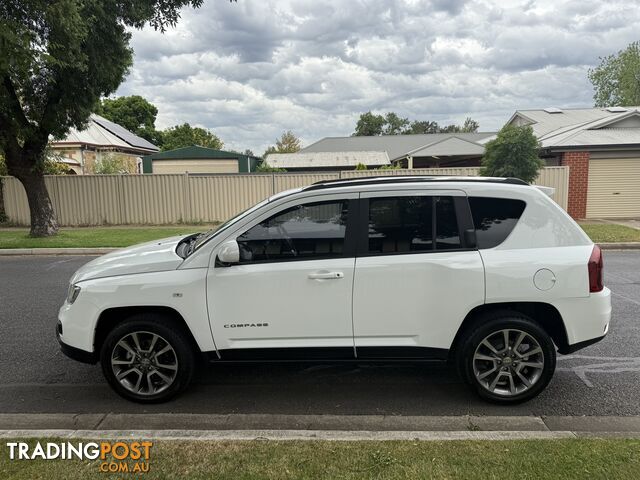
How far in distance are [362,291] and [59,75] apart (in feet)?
40.3

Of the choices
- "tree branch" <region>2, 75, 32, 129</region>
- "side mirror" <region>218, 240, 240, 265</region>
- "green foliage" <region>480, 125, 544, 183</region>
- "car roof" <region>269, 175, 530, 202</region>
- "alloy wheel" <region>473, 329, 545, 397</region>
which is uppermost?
"tree branch" <region>2, 75, 32, 129</region>

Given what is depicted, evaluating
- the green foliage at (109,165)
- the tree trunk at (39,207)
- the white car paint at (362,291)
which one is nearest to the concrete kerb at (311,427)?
the white car paint at (362,291)

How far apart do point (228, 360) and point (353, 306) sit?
1.12 metres

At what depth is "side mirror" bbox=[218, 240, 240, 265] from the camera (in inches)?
144

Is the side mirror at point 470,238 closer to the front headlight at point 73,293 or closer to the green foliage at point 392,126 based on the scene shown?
the front headlight at point 73,293

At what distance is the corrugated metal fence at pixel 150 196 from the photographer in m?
17.6

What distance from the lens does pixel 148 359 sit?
12.7 feet

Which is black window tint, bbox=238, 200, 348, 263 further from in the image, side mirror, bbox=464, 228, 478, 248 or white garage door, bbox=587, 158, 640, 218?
white garage door, bbox=587, 158, 640, 218

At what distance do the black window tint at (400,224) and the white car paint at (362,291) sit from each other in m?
0.08

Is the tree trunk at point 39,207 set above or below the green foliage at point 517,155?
below

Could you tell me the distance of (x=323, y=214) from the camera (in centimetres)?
385

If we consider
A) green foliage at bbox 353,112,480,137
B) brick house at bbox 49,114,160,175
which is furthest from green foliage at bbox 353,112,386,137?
brick house at bbox 49,114,160,175

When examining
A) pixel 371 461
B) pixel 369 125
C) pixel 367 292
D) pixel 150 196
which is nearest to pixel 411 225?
pixel 367 292

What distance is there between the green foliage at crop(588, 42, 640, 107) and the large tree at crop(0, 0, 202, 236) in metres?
49.3
